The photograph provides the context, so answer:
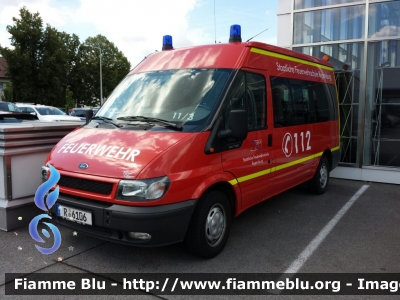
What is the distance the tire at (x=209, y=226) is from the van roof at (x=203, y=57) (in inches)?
62.3

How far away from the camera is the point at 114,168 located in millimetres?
3617

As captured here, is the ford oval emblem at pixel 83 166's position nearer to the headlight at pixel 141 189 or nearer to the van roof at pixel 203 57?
the headlight at pixel 141 189

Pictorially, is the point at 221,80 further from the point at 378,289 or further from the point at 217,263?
the point at 378,289

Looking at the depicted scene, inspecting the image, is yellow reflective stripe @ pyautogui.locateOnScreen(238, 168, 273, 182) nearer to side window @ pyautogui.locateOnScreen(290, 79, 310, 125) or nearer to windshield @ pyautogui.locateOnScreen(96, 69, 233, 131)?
windshield @ pyautogui.locateOnScreen(96, 69, 233, 131)

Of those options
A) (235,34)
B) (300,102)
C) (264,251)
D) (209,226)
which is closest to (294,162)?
(300,102)

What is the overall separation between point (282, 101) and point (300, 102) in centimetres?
76

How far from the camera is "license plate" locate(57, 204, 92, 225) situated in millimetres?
3719

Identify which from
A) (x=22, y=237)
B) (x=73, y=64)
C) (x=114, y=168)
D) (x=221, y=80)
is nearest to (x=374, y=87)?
(x=221, y=80)

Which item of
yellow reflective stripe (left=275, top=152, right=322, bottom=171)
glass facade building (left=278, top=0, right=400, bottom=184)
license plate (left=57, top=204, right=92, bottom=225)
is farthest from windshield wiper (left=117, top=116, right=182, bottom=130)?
glass facade building (left=278, top=0, right=400, bottom=184)

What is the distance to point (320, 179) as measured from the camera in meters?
7.15

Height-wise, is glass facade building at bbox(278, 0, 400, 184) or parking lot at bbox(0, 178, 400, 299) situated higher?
glass facade building at bbox(278, 0, 400, 184)

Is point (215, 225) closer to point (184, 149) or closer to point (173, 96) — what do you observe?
point (184, 149)

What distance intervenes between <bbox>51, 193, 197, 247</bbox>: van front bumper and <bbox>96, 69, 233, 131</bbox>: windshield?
99 cm

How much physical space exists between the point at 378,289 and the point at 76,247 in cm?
330
